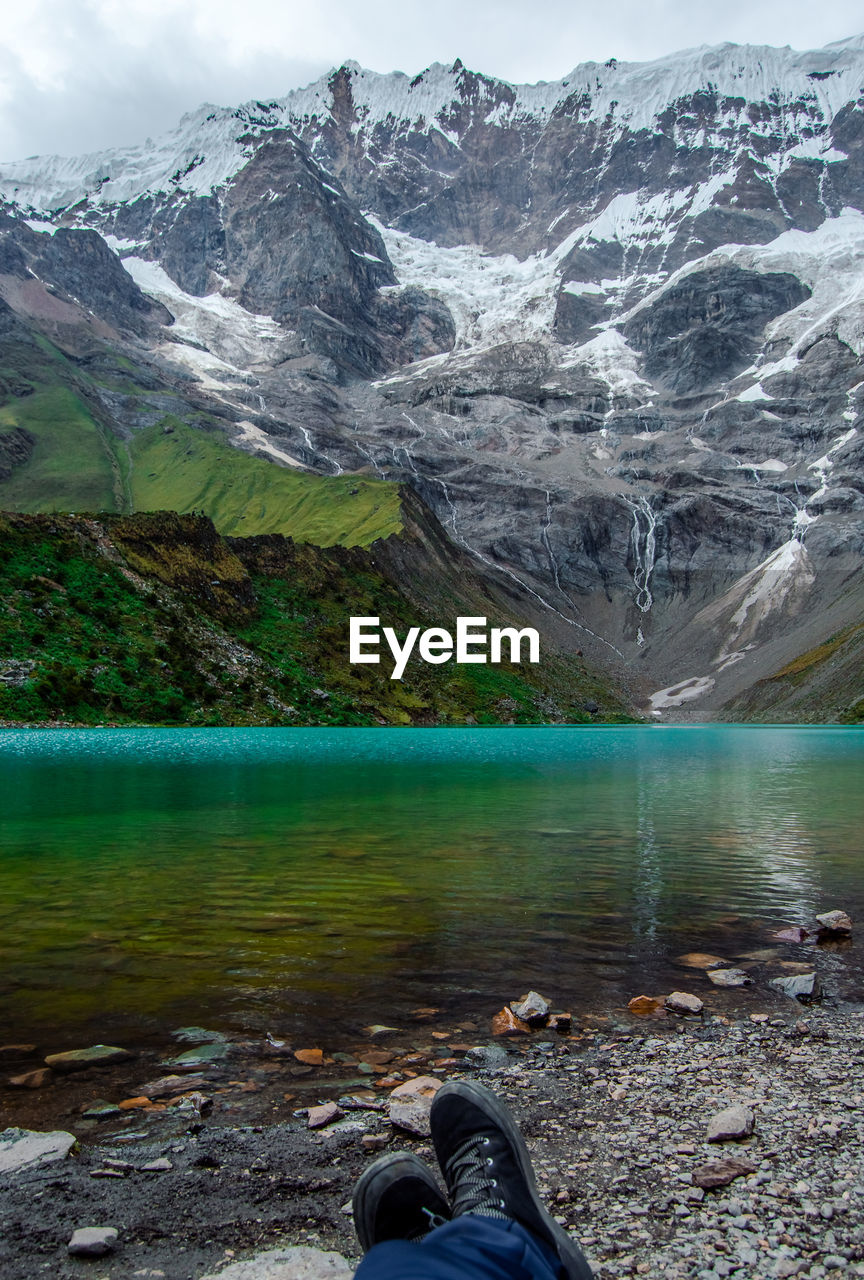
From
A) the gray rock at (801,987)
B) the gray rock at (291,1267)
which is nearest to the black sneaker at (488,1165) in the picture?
the gray rock at (291,1267)

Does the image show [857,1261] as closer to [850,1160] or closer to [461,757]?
[850,1160]

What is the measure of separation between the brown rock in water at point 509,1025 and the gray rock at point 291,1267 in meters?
5.01

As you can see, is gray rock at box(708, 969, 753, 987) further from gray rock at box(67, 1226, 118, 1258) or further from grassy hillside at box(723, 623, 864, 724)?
grassy hillside at box(723, 623, 864, 724)

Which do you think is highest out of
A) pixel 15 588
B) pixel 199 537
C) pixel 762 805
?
pixel 199 537

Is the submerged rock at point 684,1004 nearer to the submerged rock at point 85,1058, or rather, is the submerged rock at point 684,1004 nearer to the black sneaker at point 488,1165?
the black sneaker at point 488,1165

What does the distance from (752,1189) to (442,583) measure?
176017 millimetres

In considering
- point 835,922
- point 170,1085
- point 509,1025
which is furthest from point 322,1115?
point 835,922

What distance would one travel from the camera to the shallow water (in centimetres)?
1205

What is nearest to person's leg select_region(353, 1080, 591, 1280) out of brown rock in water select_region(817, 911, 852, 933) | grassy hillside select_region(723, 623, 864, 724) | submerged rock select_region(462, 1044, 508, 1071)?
submerged rock select_region(462, 1044, 508, 1071)

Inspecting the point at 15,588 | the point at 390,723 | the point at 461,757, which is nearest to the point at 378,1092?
the point at 461,757

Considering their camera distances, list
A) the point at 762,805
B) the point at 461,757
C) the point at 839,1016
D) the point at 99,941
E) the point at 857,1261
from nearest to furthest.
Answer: the point at 857,1261
the point at 839,1016
the point at 99,941
the point at 762,805
the point at 461,757

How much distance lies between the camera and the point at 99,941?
14.7 metres

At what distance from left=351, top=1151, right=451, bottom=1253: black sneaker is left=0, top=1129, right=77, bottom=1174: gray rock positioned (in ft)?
11.0

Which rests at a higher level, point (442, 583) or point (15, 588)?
point (442, 583)
